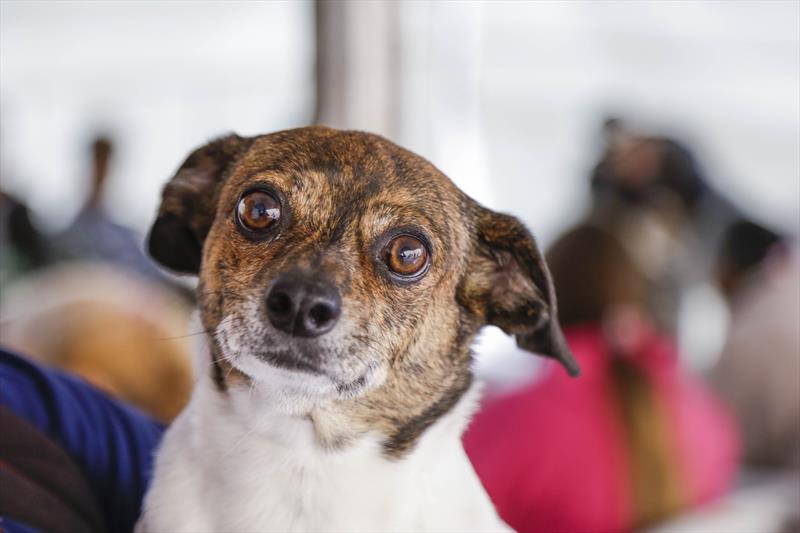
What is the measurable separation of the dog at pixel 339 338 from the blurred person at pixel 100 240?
4.96ft

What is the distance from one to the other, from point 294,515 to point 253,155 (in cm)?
44

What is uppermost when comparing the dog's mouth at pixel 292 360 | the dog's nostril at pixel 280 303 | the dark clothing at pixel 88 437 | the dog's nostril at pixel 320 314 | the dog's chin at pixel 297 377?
the dog's nostril at pixel 280 303

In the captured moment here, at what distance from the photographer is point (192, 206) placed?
104 centimetres

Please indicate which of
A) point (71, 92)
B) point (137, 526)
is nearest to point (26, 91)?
point (71, 92)

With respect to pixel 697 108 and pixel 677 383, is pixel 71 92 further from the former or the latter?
pixel 677 383

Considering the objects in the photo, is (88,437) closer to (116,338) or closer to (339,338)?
(339,338)

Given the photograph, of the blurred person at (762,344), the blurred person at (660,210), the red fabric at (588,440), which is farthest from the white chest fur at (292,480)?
the blurred person at (762,344)

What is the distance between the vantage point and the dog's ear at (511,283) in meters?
0.96

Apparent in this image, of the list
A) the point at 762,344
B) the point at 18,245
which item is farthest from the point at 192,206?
the point at 18,245

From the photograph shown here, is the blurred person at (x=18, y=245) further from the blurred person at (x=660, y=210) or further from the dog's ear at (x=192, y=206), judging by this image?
the dog's ear at (x=192, y=206)

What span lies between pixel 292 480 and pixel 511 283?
36cm

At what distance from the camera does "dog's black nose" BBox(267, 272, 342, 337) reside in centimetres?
82

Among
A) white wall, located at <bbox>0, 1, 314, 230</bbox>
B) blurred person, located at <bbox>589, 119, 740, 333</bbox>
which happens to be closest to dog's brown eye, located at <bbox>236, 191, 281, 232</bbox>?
blurred person, located at <bbox>589, 119, 740, 333</bbox>

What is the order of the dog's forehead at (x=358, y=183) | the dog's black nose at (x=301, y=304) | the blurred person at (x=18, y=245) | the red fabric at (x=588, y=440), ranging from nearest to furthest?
1. the dog's black nose at (x=301, y=304)
2. the dog's forehead at (x=358, y=183)
3. the red fabric at (x=588, y=440)
4. the blurred person at (x=18, y=245)
